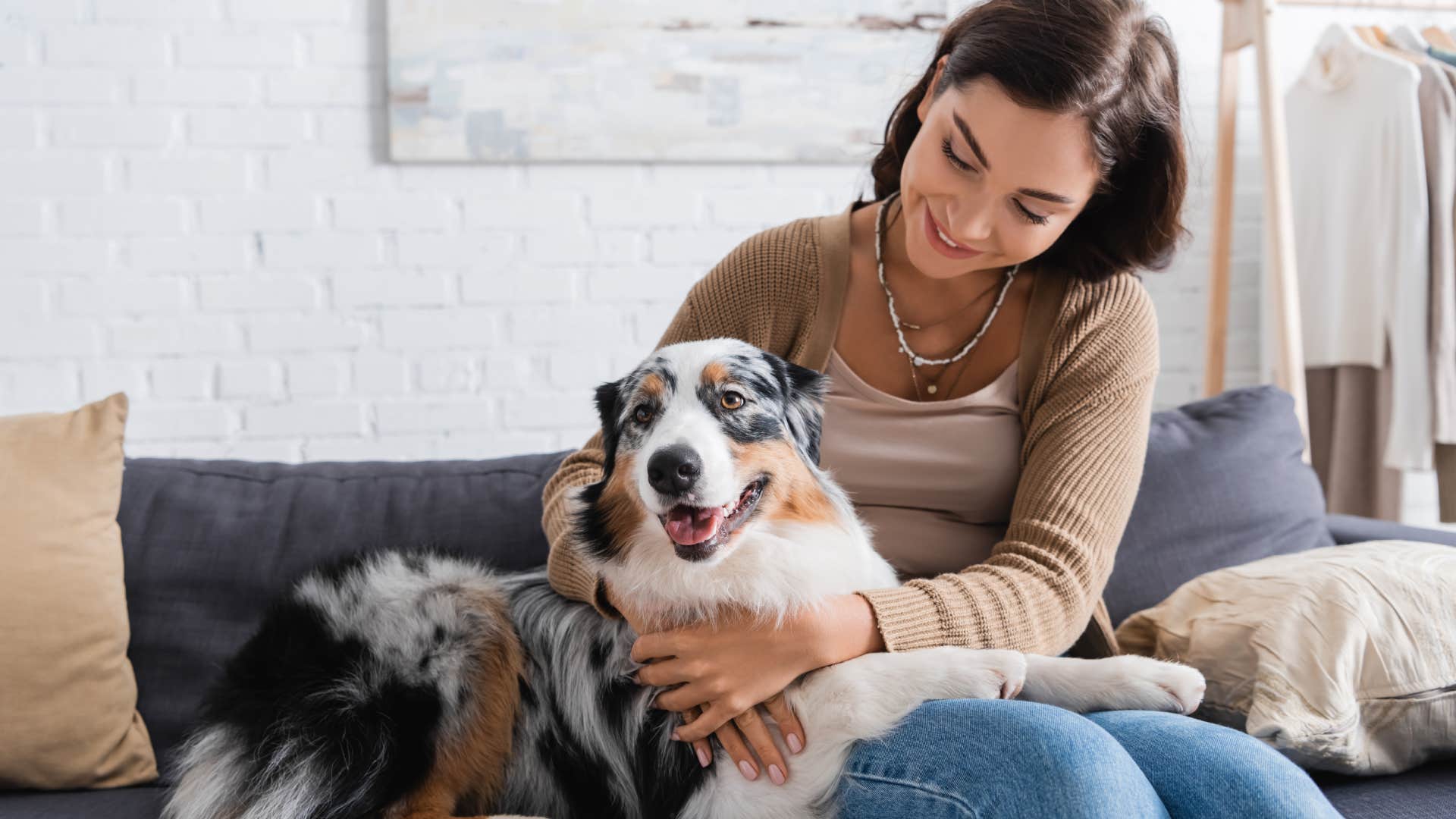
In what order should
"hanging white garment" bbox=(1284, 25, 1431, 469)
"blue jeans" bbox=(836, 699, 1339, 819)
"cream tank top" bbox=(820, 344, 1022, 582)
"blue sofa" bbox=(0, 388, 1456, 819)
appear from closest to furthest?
"blue jeans" bbox=(836, 699, 1339, 819) → "cream tank top" bbox=(820, 344, 1022, 582) → "blue sofa" bbox=(0, 388, 1456, 819) → "hanging white garment" bbox=(1284, 25, 1431, 469)

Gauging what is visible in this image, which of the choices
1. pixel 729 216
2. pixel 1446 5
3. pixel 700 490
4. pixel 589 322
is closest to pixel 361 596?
pixel 700 490

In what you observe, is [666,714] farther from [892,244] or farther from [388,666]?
[892,244]

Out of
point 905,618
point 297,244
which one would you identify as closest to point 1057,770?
point 905,618

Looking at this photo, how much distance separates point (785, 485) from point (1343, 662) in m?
0.85

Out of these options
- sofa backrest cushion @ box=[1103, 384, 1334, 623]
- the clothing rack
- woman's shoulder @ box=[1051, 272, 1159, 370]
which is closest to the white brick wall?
the clothing rack

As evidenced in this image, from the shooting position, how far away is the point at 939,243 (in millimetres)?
1564

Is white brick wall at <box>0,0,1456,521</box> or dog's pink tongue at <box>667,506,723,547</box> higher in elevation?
white brick wall at <box>0,0,1456,521</box>

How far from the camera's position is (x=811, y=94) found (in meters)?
2.99


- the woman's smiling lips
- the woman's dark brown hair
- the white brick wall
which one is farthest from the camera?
the white brick wall

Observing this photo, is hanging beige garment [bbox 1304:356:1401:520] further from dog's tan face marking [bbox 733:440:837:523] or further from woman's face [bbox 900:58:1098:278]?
dog's tan face marking [bbox 733:440:837:523]

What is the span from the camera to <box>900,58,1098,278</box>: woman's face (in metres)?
1.44

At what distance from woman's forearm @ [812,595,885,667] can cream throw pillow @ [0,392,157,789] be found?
4.10ft

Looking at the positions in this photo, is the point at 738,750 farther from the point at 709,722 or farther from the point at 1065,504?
the point at 1065,504

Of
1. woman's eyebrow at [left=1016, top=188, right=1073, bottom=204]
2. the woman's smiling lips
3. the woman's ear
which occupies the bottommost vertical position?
the woman's smiling lips
